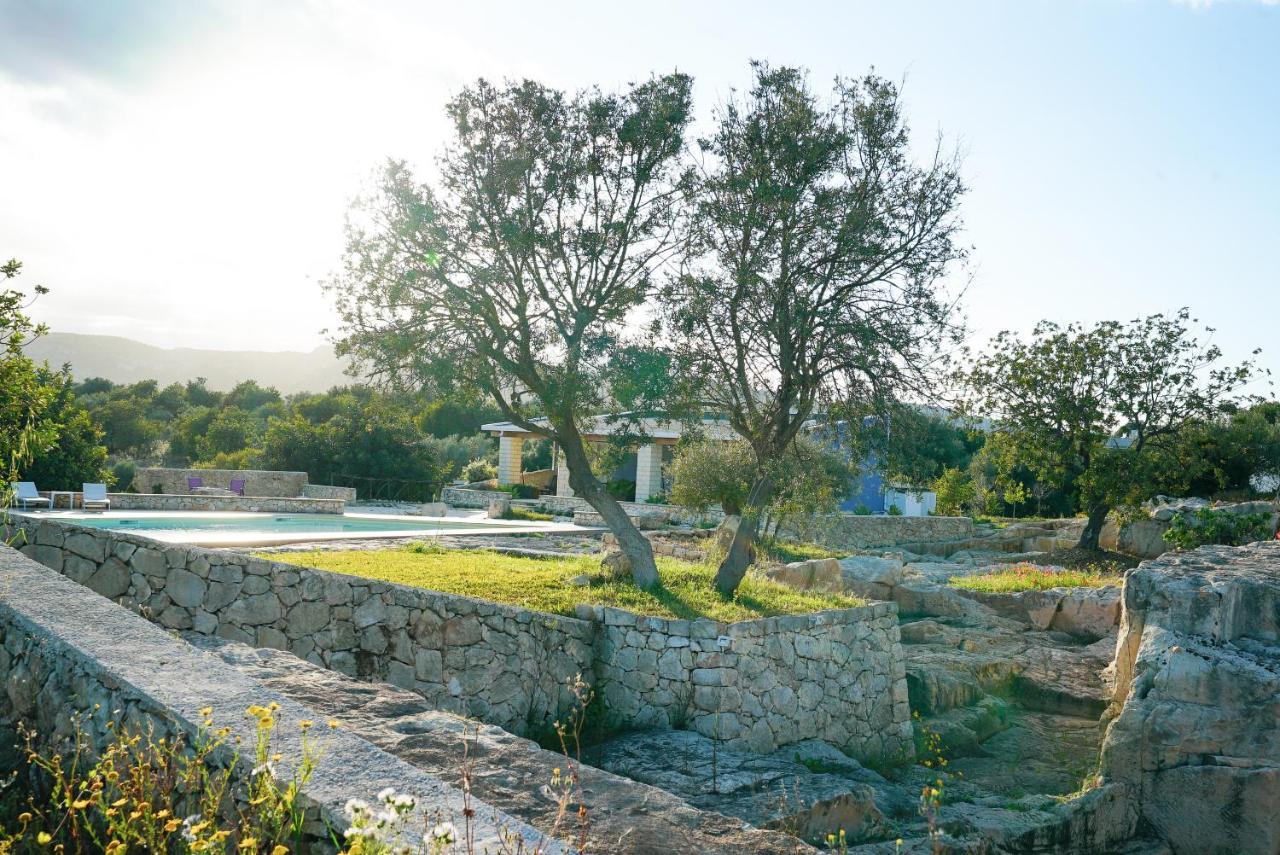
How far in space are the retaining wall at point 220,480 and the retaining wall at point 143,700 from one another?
25.0m

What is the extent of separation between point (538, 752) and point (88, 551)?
4932 mm

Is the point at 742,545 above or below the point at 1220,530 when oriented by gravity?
below

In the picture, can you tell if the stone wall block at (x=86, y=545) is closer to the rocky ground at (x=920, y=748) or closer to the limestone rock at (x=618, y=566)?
the rocky ground at (x=920, y=748)

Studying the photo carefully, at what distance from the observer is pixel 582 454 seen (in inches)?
446

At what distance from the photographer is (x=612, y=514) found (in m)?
11.2

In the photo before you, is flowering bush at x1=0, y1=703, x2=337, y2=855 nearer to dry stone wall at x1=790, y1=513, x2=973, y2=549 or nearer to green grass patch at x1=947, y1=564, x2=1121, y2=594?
green grass patch at x1=947, y1=564, x2=1121, y2=594

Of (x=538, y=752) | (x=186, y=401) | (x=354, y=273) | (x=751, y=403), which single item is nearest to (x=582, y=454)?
(x=751, y=403)

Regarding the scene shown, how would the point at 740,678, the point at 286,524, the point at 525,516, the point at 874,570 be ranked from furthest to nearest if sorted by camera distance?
the point at 525,516, the point at 286,524, the point at 874,570, the point at 740,678

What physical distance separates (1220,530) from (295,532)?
1691 cm

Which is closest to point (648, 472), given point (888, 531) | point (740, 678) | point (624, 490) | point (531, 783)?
point (624, 490)

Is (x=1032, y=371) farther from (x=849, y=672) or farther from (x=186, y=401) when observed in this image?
(x=186, y=401)

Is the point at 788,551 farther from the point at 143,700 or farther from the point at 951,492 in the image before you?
the point at 143,700

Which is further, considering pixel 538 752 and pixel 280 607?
pixel 280 607

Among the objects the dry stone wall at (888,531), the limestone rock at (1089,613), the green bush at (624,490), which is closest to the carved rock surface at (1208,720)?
the limestone rock at (1089,613)
